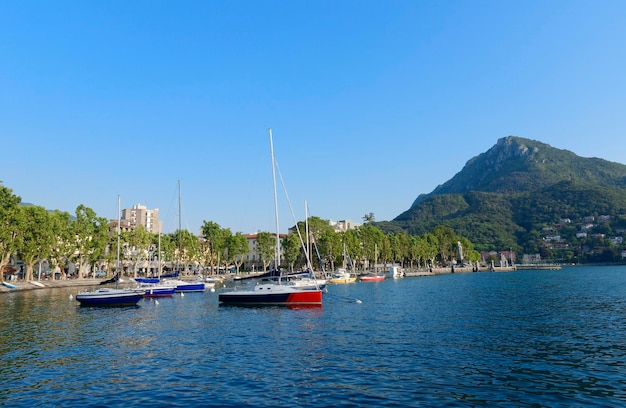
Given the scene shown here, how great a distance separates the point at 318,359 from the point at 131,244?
99.2 m

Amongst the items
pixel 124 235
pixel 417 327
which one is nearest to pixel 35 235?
pixel 124 235

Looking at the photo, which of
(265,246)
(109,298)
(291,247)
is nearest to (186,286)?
(109,298)

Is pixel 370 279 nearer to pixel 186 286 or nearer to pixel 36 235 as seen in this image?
pixel 186 286

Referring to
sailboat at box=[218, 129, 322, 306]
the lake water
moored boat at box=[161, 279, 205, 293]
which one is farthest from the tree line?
the lake water

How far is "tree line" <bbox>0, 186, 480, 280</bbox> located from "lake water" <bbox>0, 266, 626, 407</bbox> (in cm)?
2019

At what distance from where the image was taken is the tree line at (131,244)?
78.4 metres

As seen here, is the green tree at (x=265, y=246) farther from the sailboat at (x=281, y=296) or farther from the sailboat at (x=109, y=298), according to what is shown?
the sailboat at (x=281, y=296)

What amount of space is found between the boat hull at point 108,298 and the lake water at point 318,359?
8.66 metres

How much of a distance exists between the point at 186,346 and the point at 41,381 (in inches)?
355

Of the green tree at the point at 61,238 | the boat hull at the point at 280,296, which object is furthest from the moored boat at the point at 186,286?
the green tree at the point at 61,238

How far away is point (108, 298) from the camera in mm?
51281

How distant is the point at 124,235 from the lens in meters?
107

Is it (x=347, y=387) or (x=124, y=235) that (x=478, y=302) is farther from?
(x=124, y=235)

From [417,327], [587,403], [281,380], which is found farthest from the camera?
[417,327]
